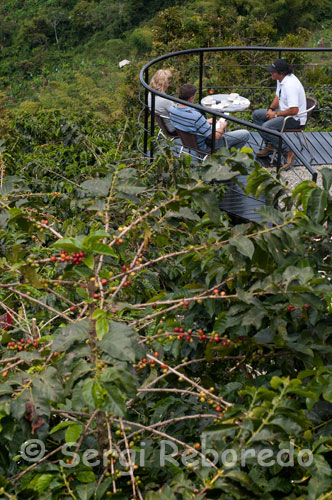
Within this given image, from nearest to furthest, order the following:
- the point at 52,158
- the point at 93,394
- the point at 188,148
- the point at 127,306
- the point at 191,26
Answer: the point at 93,394
the point at 127,306
the point at 188,148
the point at 52,158
the point at 191,26

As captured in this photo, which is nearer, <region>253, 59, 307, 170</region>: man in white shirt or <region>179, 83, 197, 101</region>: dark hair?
<region>179, 83, 197, 101</region>: dark hair

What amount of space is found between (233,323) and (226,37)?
1461cm

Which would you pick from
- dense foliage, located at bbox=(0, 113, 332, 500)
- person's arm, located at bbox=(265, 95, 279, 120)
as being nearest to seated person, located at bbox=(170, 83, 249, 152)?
person's arm, located at bbox=(265, 95, 279, 120)

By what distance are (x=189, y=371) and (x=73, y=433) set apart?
24.2 inches

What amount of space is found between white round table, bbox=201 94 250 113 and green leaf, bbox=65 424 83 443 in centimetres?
622

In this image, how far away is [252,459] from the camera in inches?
69.9

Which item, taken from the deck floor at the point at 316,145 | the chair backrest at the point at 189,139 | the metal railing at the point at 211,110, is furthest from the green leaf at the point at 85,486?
the deck floor at the point at 316,145

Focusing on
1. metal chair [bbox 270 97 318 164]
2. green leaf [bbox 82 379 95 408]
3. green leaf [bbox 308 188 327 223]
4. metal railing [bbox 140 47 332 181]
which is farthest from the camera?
metal chair [bbox 270 97 318 164]

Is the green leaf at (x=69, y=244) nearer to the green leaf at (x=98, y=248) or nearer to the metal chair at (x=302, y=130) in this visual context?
the green leaf at (x=98, y=248)

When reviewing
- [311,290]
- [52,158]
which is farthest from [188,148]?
[311,290]

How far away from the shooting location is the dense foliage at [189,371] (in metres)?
1.81

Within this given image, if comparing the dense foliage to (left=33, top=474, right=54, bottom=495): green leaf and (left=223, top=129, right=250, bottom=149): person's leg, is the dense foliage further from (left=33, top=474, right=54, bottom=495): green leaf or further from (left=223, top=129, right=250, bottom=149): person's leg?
(left=223, top=129, right=250, bottom=149): person's leg

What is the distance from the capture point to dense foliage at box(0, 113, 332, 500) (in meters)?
1.81

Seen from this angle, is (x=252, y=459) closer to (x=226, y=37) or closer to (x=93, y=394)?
(x=93, y=394)
